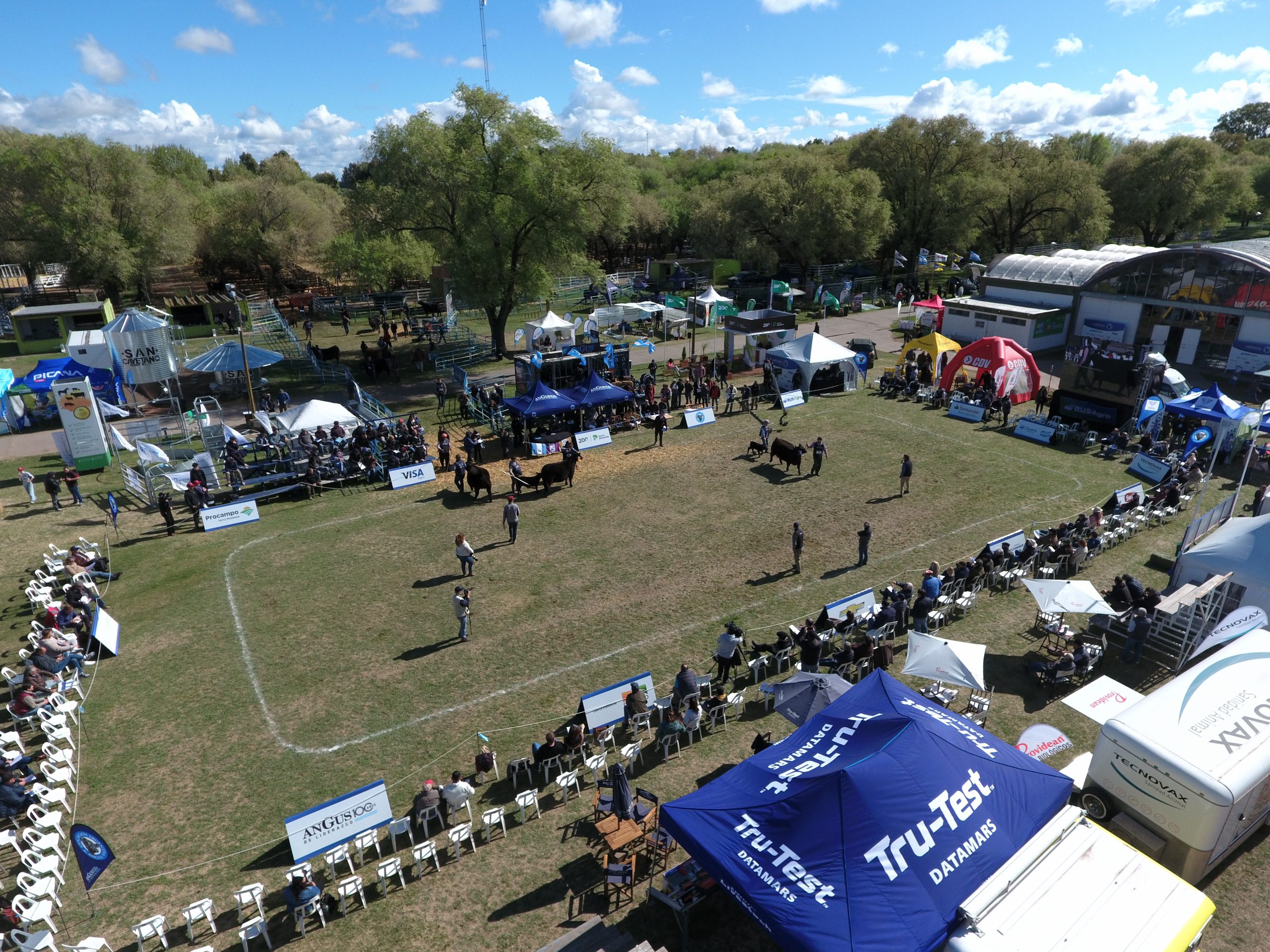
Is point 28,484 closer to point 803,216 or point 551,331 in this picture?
point 551,331

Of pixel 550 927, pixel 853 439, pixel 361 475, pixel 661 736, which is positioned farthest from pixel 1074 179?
pixel 550 927

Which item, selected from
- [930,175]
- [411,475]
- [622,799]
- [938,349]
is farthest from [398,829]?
[930,175]

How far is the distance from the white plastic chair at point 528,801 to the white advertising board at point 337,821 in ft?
6.02

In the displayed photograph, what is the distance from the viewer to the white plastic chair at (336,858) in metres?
9.70

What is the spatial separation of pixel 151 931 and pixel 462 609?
23.2ft

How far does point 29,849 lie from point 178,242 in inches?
2025

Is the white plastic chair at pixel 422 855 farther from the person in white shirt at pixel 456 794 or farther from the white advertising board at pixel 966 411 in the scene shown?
the white advertising board at pixel 966 411

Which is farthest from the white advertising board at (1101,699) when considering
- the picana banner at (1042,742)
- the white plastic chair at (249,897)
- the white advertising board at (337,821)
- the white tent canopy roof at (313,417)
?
the white tent canopy roof at (313,417)

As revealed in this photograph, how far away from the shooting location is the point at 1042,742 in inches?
448

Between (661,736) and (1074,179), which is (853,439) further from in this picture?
(1074,179)

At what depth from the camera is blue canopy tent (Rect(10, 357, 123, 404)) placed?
3023 centimetres

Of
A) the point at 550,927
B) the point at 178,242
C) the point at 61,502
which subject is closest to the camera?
the point at 550,927

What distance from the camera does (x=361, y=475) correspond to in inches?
936

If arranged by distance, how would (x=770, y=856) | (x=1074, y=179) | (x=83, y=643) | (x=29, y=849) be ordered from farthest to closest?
(x=1074, y=179), (x=83, y=643), (x=29, y=849), (x=770, y=856)
